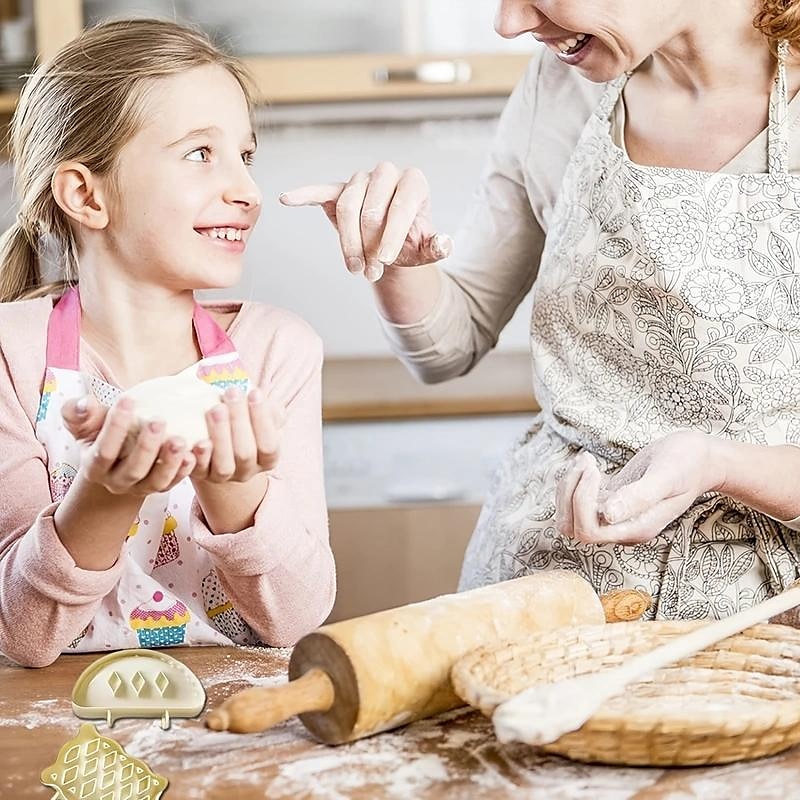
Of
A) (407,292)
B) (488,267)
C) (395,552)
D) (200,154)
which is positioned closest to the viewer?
(200,154)

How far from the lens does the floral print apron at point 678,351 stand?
4.15 ft

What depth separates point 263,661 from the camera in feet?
3.59

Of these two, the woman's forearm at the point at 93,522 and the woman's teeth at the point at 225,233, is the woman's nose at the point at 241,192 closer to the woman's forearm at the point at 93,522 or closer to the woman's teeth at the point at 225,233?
the woman's teeth at the point at 225,233

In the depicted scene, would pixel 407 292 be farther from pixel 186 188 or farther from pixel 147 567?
pixel 147 567

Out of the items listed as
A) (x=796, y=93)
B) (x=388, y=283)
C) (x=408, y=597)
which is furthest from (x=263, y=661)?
(x=408, y=597)

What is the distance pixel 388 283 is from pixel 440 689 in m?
0.66

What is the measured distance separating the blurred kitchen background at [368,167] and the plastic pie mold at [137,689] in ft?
4.62

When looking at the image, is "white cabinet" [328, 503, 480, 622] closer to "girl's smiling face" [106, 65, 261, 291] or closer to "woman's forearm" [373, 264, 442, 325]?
"woman's forearm" [373, 264, 442, 325]

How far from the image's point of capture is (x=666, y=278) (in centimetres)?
128

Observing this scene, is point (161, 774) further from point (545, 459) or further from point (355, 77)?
point (355, 77)

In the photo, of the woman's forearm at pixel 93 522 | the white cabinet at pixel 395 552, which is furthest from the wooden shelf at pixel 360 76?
the woman's forearm at pixel 93 522

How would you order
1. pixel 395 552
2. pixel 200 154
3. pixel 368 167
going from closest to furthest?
1. pixel 200 154
2. pixel 395 552
3. pixel 368 167

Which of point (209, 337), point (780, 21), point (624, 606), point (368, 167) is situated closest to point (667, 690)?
point (624, 606)

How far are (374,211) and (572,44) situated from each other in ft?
0.96
